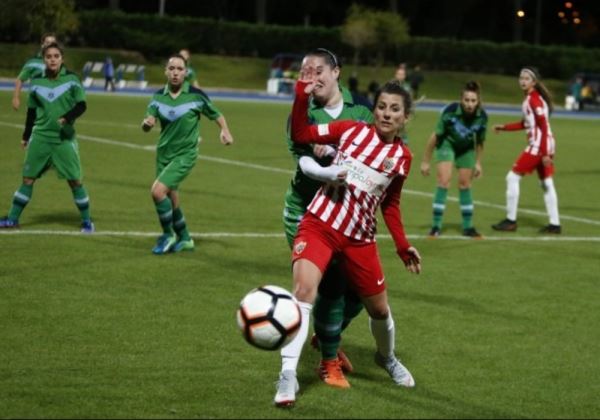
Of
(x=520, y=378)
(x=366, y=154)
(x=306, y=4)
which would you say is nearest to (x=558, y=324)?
(x=520, y=378)

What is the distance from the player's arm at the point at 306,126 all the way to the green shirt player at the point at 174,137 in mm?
5555

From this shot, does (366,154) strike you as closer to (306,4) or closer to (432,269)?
(432,269)

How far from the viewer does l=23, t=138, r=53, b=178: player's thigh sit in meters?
14.5

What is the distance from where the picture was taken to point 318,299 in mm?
8039

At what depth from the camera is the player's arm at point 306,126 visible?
7.37m

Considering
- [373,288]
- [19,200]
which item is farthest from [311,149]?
[19,200]

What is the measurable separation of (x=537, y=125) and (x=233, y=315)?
8.02 meters

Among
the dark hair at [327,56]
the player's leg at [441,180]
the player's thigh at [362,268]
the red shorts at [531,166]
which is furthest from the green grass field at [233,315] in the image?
the dark hair at [327,56]

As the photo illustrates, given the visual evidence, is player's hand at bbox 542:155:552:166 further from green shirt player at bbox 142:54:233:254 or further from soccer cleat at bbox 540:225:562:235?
green shirt player at bbox 142:54:233:254

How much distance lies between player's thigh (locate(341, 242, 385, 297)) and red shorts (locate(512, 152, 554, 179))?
386 inches

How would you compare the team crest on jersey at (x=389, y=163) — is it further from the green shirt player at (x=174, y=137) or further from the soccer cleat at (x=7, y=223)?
the soccer cleat at (x=7, y=223)

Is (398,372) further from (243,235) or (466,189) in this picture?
(466,189)

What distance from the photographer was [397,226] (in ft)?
Answer: 25.5

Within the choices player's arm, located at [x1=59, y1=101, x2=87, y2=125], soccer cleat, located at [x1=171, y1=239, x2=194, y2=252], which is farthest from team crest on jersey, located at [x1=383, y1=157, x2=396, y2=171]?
player's arm, located at [x1=59, y1=101, x2=87, y2=125]
